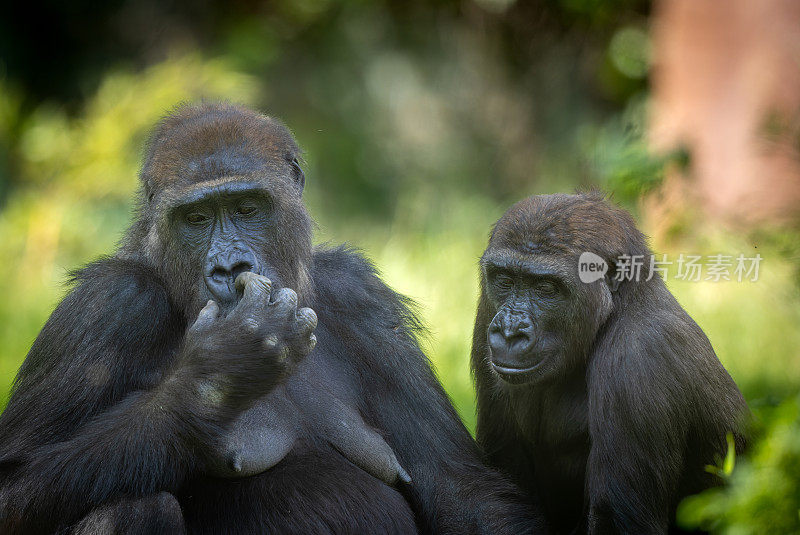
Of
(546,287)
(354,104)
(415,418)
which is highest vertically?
Answer: (354,104)

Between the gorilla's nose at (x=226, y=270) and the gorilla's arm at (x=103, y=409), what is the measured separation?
0.27 meters

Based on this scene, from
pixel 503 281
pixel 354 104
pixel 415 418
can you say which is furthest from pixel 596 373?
pixel 354 104

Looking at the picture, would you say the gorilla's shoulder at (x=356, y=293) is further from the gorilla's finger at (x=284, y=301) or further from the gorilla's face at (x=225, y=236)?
the gorilla's finger at (x=284, y=301)

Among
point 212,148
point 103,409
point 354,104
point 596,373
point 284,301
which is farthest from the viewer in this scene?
point 354,104

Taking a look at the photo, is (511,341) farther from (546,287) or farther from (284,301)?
(284,301)

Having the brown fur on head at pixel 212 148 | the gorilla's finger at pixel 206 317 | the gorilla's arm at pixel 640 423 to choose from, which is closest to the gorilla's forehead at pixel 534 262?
the gorilla's arm at pixel 640 423

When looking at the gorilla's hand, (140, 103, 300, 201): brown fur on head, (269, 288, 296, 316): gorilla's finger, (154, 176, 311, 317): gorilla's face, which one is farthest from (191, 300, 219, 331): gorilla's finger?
(140, 103, 300, 201): brown fur on head

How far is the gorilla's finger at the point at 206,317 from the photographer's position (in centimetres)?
385

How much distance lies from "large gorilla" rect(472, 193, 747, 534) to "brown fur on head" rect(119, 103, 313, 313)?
3.35 feet

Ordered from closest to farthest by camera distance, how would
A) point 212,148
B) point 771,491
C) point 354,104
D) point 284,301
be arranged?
point 771,491
point 284,301
point 212,148
point 354,104

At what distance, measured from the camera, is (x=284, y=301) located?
3.90 meters

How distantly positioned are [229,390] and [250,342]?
0.20 metres

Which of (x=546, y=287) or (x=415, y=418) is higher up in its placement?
(x=546, y=287)

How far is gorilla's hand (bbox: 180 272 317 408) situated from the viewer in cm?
379
